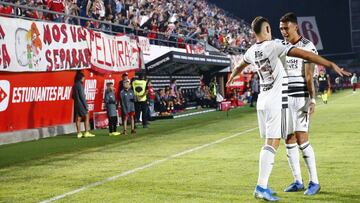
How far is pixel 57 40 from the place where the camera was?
59.8 ft

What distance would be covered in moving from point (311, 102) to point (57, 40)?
1200 cm

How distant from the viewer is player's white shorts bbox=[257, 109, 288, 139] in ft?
23.2

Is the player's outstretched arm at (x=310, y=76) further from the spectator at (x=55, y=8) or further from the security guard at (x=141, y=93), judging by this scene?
the spectator at (x=55, y=8)

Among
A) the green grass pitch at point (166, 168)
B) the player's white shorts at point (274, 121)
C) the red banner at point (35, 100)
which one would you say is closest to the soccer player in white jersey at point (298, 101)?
the player's white shorts at point (274, 121)

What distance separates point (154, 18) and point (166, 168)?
21971mm

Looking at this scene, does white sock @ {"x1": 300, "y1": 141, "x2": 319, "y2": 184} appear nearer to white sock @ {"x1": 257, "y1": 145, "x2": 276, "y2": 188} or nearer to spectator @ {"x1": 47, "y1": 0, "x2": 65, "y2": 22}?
white sock @ {"x1": 257, "y1": 145, "x2": 276, "y2": 188}

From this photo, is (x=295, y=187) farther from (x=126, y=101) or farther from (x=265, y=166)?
(x=126, y=101)

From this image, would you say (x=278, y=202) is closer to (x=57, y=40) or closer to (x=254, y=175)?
(x=254, y=175)

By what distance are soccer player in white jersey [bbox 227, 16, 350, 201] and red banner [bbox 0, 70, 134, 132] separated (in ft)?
33.8

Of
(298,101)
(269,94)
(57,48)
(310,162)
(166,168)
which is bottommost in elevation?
(166,168)

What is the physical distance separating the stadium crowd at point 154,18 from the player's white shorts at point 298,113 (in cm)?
1105

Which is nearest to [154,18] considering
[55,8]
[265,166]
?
[55,8]

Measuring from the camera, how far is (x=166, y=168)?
1020 cm

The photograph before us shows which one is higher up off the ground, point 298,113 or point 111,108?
point 298,113
